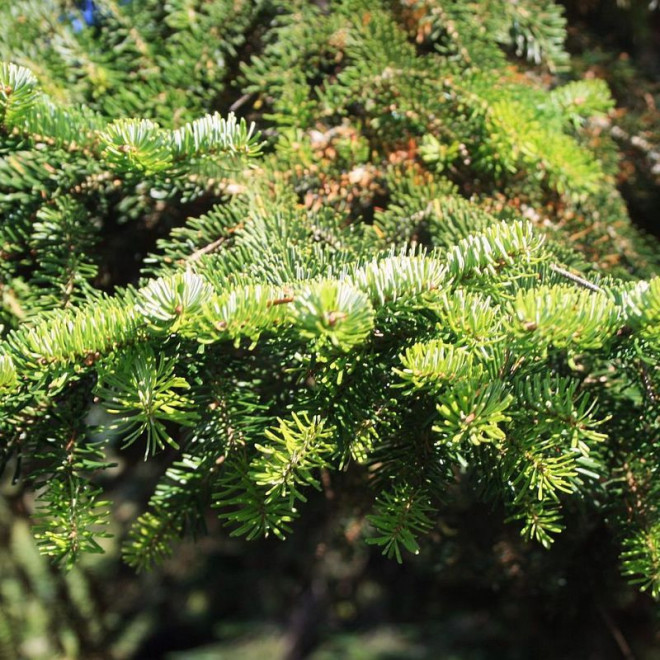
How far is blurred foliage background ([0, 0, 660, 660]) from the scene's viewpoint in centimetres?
85

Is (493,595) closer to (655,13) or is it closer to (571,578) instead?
(571,578)

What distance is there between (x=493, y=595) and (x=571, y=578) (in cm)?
31

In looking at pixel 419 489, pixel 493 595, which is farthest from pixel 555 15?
pixel 493 595

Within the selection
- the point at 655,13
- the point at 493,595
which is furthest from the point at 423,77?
the point at 493,595

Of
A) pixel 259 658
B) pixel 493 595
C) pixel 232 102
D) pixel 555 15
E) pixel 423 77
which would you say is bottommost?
pixel 259 658

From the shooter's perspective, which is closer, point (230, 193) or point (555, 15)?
point (230, 193)

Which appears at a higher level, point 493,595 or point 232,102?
point 232,102

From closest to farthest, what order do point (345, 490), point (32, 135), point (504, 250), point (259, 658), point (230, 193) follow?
point (504, 250) < point (32, 135) < point (230, 193) < point (345, 490) < point (259, 658)

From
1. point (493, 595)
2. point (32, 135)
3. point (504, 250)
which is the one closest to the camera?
point (504, 250)

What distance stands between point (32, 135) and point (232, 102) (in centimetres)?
32

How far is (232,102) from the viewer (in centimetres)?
85

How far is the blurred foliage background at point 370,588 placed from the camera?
0.85 m

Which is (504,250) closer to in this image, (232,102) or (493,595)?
(232,102)

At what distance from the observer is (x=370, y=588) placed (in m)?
1.82
